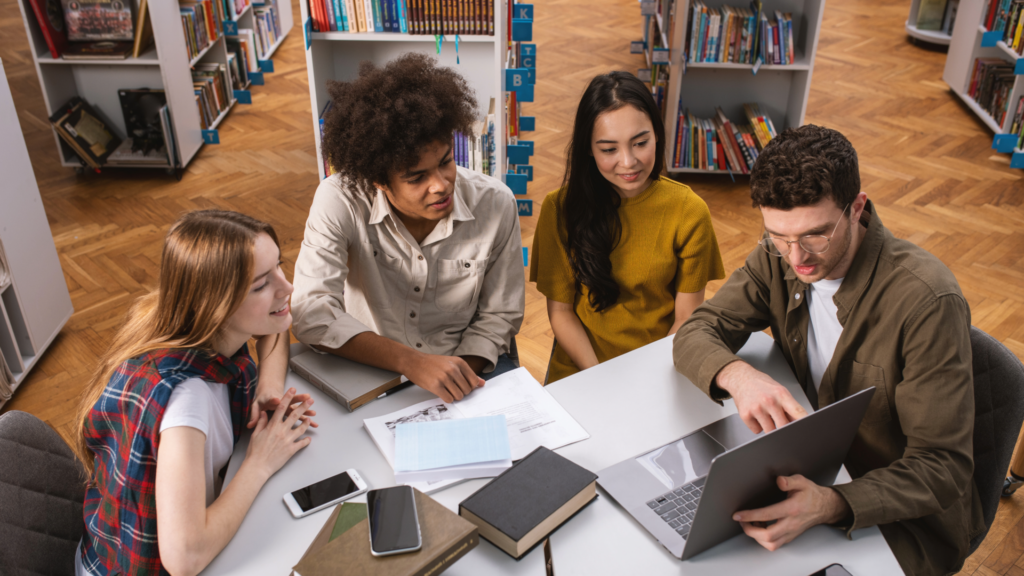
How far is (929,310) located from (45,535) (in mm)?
1549

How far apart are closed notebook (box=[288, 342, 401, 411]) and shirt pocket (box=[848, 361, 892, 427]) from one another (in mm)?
893

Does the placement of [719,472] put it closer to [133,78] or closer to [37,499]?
[37,499]

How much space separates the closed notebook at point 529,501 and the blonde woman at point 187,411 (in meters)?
0.38

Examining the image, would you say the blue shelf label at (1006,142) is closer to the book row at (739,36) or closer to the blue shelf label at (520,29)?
the book row at (739,36)

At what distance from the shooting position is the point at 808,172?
4.29 feet

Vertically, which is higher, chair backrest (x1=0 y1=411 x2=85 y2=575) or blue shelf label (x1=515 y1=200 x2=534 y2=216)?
chair backrest (x1=0 y1=411 x2=85 y2=575)

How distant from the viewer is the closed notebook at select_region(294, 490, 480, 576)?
1.07 metres

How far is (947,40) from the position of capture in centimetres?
564

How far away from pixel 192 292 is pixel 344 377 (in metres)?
0.37

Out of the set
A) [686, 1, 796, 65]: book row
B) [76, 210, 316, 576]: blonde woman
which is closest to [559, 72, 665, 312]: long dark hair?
[76, 210, 316, 576]: blonde woman

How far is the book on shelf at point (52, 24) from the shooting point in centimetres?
370

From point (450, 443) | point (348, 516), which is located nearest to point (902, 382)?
point (450, 443)

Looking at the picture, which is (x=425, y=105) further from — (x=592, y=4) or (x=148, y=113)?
(x=592, y=4)

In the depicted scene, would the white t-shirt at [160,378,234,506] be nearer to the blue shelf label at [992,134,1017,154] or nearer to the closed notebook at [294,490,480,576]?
the closed notebook at [294,490,480,576]
